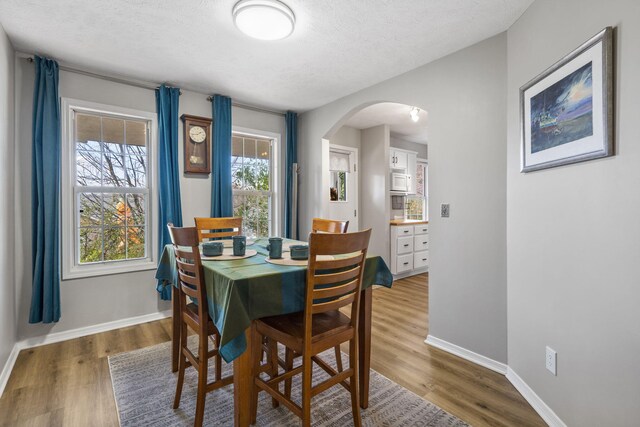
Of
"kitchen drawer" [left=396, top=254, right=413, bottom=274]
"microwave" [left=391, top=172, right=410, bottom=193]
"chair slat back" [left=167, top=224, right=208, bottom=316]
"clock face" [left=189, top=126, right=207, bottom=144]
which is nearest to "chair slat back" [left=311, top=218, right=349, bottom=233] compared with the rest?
"chair slat back" [left=167, top=224, right=208, bottom=316]

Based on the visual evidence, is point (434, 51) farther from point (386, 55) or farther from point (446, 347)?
point (446, 347)

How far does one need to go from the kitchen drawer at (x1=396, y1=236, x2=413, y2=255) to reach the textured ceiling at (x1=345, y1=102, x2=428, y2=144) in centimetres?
182

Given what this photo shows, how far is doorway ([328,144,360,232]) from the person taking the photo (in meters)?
5.00

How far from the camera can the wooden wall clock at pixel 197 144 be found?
339 cm

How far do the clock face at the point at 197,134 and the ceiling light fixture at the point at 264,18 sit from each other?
1.60m

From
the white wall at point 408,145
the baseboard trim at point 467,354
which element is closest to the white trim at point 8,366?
the baseboard trim at point 467,354

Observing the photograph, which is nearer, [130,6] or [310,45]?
[130,6]

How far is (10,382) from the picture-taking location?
6.86ft

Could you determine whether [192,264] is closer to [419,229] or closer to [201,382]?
[201,382]

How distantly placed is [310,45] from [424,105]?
112cm

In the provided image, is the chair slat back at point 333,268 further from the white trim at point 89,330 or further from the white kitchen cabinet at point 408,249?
the white kitchen cabinet at point 408,249

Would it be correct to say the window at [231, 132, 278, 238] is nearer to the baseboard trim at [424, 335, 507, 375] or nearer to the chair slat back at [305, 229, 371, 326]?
the baseboard trim at [424, 335, 507, 375]

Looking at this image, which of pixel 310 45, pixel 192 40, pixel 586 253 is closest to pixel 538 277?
pixel 586 253

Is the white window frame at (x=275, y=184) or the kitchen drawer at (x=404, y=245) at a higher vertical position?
the white window frame at (x=275, y=184)
